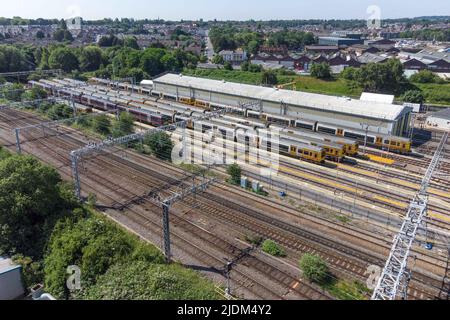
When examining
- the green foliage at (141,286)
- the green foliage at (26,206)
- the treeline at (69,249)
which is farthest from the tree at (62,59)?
the green foliage at (141,286)

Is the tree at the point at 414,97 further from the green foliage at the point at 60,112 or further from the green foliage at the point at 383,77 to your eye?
the green foliage at the point at 60,112

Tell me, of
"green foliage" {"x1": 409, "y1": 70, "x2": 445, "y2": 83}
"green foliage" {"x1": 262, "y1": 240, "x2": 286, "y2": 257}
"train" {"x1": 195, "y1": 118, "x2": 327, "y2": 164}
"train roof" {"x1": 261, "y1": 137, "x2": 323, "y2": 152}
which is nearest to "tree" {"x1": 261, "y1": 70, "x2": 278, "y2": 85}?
"green foliage" {"x1": 409, "y1": 70, "x2": 445, "y2": 83}

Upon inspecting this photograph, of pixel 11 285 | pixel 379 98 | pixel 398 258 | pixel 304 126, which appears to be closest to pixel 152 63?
pixel 304 126

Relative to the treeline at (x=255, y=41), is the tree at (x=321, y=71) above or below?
below

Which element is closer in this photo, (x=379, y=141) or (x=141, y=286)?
(x=141, y=286)

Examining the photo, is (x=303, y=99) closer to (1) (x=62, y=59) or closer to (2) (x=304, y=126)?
(2) (x=304, y=126)
